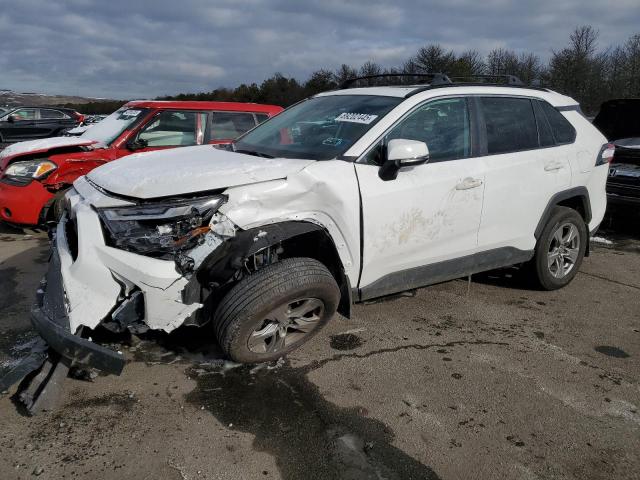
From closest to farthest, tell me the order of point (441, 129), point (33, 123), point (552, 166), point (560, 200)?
point (441, 129) → point (552, 166) → point (560, 200) → point (33, 123)

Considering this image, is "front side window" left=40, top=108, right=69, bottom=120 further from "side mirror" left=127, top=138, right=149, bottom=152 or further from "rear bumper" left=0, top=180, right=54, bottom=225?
"side mirror" left=127, top=138, right=149, bottom=152

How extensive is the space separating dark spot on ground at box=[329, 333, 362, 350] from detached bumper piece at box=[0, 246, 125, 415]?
1506mm

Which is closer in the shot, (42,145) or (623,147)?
(42,145)

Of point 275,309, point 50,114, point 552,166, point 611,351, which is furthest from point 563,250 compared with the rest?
point 50,114

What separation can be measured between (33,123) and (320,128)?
44.5ft

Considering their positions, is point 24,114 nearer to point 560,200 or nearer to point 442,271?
point 442,271

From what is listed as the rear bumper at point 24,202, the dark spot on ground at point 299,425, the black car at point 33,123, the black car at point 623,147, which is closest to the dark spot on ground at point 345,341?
the dark spot on ground at point 299,425

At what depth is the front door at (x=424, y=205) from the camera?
10.7ft

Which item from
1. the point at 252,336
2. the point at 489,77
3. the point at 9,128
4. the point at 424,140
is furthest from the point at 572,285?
the point at 9,128

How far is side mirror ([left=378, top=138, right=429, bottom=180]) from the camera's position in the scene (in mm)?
3098

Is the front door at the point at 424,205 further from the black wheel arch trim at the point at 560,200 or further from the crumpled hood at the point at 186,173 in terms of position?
the black wheel arch trim at the point at 560,200

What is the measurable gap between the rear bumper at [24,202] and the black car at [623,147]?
704 centimetres

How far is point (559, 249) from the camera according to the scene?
14.9 feet

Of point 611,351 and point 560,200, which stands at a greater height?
point 560,200
